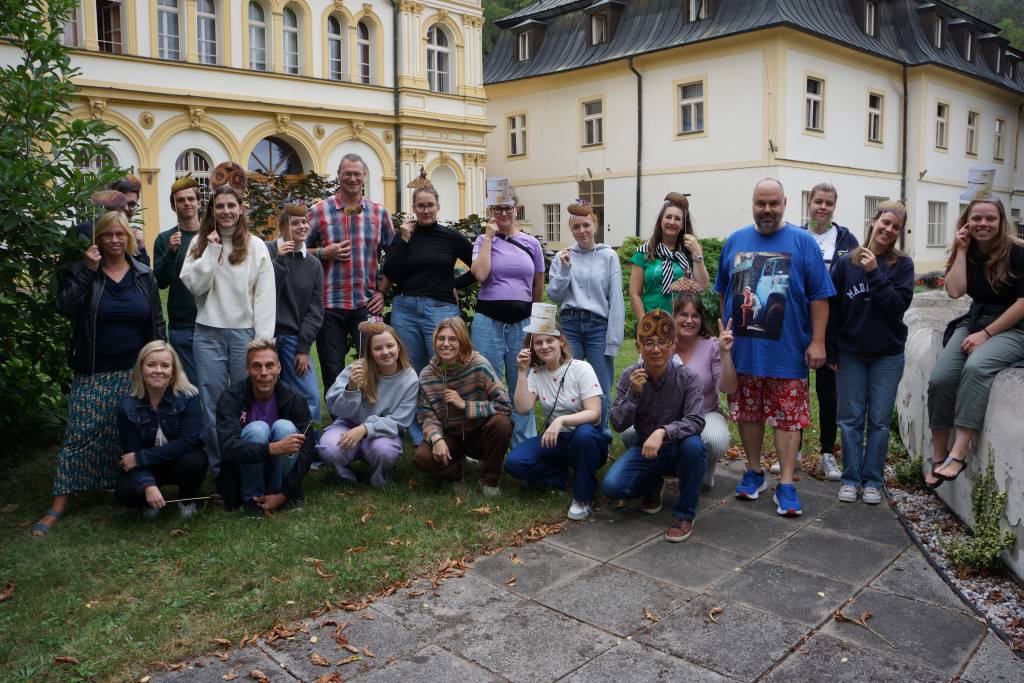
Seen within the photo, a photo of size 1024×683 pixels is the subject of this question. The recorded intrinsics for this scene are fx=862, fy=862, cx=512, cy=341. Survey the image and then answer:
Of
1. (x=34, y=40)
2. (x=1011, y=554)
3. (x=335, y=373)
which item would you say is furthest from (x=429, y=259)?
(x=1011, y=554)

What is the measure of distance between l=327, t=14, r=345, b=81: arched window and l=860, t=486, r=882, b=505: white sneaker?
2333cm

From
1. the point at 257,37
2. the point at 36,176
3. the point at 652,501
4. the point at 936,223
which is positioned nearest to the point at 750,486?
the point at 652,501

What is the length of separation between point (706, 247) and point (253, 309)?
9210 mm

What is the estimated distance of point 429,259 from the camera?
6.26m

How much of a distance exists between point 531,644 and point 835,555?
191 centimetres

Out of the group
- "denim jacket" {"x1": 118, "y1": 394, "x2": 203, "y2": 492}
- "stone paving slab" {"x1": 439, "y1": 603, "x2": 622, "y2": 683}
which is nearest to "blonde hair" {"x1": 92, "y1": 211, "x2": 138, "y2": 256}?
"denim jacket" {"x1": 118, "y1": 394, "x2": 203, "y2": 492}

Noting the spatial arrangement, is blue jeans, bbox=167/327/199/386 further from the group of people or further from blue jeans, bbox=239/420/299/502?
blue jeans, bbox=239/420/299/502

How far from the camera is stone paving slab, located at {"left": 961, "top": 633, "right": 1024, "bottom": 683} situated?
3328mm

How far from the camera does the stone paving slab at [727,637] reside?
11.3 ft

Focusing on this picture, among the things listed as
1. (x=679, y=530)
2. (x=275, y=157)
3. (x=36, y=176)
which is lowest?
(x=679, y=530)

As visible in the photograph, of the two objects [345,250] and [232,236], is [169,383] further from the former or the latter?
[345,250]

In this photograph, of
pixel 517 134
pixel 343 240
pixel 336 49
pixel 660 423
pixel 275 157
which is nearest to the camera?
pixel 660 423

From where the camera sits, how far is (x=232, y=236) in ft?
18.2

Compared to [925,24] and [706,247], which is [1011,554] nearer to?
[706,247]
